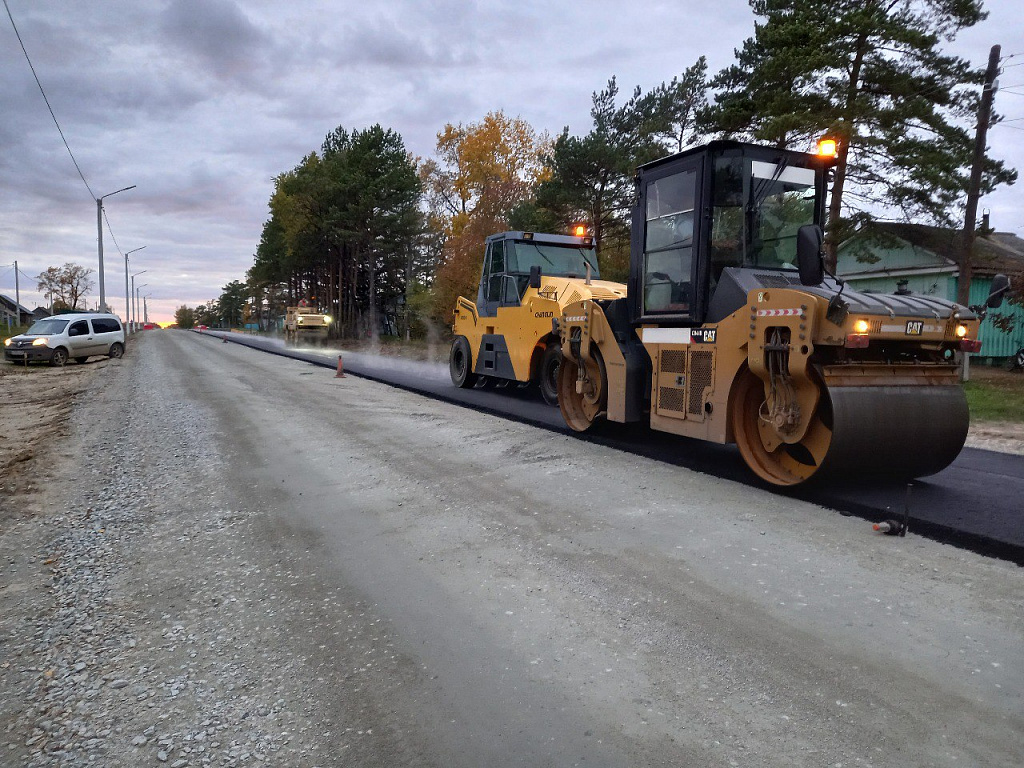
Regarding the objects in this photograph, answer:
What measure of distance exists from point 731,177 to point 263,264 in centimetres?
6857

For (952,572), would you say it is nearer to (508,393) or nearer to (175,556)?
(175,556)

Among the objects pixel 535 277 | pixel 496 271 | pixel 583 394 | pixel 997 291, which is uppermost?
pixel 496 271

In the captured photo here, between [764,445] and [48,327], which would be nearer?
[764,445]

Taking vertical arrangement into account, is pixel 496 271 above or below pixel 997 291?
above

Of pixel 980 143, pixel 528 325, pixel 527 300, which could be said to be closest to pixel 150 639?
pixel 528 325

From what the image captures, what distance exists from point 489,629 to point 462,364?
1088 centimetres

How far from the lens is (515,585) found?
3.86 meters

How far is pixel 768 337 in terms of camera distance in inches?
220

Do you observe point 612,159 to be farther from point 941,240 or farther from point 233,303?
point 233,303

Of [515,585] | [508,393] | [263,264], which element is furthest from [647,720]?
[263,264]

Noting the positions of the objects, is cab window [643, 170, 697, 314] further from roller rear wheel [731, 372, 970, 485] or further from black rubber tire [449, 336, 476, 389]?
black rubber tire [449, 336, 476, 389]

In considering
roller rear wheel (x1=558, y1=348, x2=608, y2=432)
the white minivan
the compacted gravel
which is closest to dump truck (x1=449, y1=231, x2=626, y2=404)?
roller rear wheel (x1=558, y1=348, x2=608, y2=432)

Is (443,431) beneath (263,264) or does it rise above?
beneath

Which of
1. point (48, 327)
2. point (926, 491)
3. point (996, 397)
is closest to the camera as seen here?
point (926, 491)
